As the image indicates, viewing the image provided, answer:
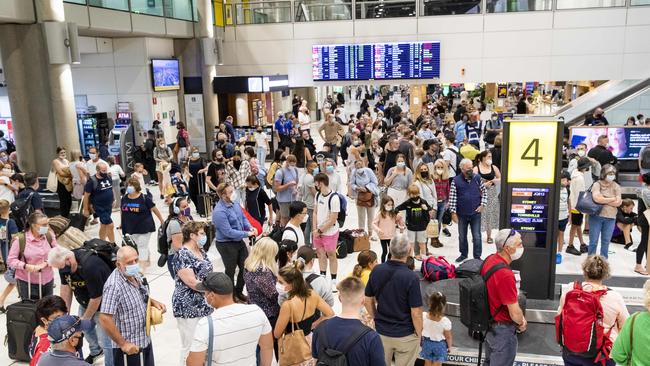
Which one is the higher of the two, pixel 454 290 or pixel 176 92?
pixel 176 92

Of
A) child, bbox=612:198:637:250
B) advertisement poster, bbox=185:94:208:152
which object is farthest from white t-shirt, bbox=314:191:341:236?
advertisement poster, bbox=185:94:208:152

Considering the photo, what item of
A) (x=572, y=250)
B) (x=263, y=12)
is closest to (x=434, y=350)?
(x=572, y=250)

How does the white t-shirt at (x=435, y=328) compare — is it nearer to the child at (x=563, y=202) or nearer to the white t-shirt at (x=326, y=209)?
the white t-shirt at (x=326, y=209)

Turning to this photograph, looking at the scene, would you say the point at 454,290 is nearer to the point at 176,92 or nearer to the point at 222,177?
the point at 222,177

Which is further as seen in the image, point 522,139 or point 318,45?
point 318,45

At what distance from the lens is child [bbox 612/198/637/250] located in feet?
28.8

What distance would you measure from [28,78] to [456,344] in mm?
11217

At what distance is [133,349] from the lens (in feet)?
→ 14.1

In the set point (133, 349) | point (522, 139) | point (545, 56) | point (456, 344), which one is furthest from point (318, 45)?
point (133, 349)

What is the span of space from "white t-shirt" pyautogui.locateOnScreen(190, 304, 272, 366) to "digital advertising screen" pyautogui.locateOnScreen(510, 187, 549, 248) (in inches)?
164

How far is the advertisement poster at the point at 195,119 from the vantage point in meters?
18.6

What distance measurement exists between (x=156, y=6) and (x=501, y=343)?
14.9 m

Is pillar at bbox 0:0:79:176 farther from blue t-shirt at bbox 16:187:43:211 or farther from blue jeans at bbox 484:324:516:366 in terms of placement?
blue jeans at bbox 484:324:516:366

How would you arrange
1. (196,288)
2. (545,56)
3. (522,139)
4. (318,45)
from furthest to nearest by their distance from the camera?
(318,45)
(545,56)
(522,139)
(196,288)
